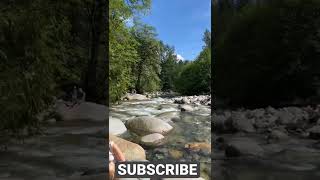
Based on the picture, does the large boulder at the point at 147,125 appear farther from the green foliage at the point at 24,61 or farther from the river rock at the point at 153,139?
the green foliage at the point at 24,61

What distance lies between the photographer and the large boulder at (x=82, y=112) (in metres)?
8.06

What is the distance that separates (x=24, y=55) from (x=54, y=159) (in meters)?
1.33

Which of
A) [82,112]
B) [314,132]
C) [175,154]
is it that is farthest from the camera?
[314,132]

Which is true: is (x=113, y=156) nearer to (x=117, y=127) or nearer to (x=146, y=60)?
(x=117, y=127)

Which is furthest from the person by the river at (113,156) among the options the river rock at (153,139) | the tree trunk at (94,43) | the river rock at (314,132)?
the river rock at (314,132)

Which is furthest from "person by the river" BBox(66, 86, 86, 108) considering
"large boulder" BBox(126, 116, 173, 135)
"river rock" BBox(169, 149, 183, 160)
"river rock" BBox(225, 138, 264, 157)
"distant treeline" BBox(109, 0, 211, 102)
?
"river rock" BBox(169, 149, 183, 160)

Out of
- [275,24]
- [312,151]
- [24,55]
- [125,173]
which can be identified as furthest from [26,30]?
[275,24]

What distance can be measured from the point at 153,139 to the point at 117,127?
475 millimetres

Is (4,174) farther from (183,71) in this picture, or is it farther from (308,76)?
(308,76)

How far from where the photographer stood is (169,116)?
688cm

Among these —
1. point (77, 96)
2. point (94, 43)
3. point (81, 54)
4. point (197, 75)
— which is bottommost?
point (77, 96)

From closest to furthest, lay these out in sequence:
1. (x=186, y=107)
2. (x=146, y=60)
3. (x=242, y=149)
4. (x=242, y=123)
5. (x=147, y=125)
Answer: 1. (x=147, y=125)
2. (x=146, y=60)
3. (x=186, y=107)
4. (x=242, y=149)
5. (x=242, y=123)

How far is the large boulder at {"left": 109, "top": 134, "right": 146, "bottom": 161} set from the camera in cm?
551

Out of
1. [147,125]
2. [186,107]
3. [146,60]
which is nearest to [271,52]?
[186,107]
